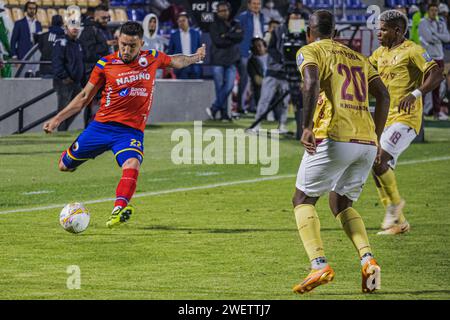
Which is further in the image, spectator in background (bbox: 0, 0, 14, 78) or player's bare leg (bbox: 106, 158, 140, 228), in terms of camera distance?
spectator in background (bbox: 0, 0, 14, 78)

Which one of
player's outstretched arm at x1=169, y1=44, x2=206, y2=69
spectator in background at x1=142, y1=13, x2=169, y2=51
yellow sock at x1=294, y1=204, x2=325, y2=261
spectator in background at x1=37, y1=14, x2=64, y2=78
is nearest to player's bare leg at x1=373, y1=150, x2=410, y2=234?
player's outstretched arm at x1=169, y1=44, x2=206, y2=69

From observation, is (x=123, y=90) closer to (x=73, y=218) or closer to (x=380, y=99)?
(x=73, y=218)

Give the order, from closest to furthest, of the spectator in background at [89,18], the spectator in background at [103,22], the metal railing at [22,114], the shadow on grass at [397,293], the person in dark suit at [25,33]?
the shadow on grass at [397,293], the metal railing at [22,114], the spectator in background at [103,22], the spectator in background at [89,18], the person in dark suit at [25,33]

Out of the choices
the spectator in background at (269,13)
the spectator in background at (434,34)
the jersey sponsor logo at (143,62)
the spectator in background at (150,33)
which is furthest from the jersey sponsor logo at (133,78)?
the spectator in background at (269,13)

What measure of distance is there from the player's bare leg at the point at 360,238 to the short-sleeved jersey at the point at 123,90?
366 cm

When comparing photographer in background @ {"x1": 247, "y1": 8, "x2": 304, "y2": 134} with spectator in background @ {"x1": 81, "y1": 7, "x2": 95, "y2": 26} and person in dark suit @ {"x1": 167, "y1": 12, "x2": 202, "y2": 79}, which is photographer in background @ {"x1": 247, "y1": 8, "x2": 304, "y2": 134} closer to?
person in dark suit @ {"x1": 167, "y1": 12, "x2": 202, "y2": 79}

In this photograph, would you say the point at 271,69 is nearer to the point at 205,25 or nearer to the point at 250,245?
the point at 205,25

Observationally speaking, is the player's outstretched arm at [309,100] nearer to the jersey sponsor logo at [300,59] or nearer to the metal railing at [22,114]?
the jersey sponsor logo at [300,59]

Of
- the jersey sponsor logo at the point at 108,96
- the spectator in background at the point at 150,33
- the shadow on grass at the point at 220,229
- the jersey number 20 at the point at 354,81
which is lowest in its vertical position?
the spectator in background at the point at 150,33

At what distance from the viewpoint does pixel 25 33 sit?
2531cm

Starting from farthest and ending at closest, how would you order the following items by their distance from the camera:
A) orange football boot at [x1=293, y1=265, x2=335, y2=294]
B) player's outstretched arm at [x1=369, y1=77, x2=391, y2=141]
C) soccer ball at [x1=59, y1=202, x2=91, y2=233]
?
soccer ball at [x1=59, y1=202, x2=91, y2=233] → player's outstretched arm at [x1=369, y1=77, x2=391, y2=141] → orange football boot at [x1=293, y1=265, x2=335, y2=294]

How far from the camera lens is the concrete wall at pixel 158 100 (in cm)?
2319

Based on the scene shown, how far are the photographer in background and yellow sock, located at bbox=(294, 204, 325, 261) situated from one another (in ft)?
45.4

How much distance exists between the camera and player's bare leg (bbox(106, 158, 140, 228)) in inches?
468
